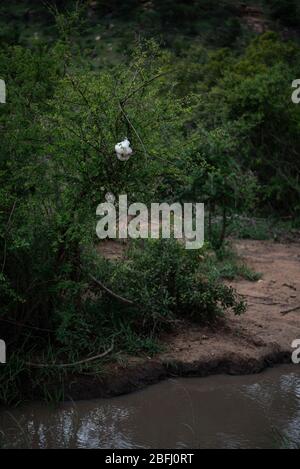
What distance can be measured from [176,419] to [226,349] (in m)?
1.04

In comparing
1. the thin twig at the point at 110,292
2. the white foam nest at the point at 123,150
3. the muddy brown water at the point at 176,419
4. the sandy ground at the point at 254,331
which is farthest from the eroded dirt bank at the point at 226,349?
the white foam nest at the point at 123,150

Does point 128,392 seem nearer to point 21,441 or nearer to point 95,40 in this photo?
point 21,441

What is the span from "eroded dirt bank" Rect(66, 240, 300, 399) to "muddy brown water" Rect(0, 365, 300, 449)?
0.33 ft

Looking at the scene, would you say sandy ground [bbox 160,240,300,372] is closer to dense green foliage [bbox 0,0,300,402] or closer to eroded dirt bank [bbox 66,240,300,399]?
eroded dirt bank [bbox 66,240,300,399]

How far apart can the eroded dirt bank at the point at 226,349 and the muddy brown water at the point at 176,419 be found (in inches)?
4.0

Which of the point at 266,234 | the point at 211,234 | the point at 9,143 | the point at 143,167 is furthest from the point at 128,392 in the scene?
the point at 266,234

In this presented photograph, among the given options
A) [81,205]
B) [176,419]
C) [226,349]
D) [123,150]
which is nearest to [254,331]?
[226,349]

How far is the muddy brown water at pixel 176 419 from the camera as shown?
13.6 feet

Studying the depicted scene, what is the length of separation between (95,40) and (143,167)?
18414 mm

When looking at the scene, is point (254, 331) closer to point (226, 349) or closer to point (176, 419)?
point (226, 349)

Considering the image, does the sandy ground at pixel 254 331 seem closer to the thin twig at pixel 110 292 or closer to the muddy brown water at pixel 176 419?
the muddy brown water at pixel 176 419

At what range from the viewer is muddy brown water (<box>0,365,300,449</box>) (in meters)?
4.16

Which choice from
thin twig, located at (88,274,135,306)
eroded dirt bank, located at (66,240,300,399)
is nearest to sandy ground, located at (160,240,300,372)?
eroded dirt bank, located at (66,240,300,399)

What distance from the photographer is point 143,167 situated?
473cm
